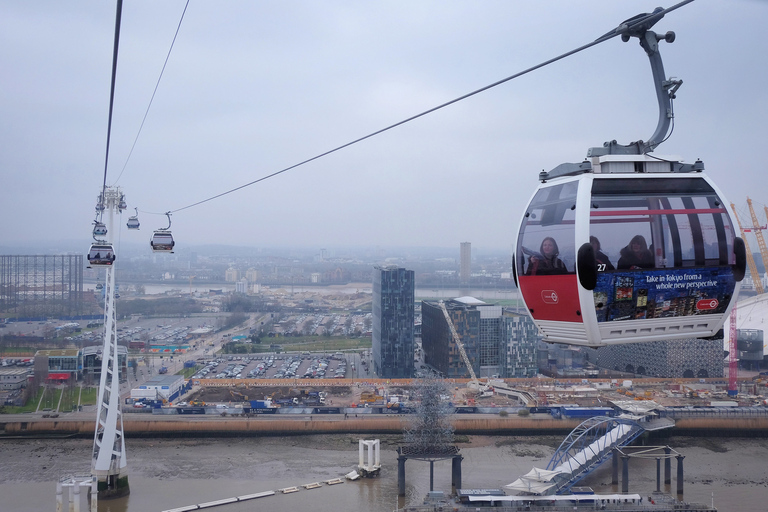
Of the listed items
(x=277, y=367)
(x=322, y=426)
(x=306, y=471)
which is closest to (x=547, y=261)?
(x=306, y=471)

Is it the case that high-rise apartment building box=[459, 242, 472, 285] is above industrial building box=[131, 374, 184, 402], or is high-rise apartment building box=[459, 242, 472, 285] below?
above

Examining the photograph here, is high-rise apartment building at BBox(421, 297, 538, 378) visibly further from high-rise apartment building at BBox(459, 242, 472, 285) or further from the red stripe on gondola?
high-rise apartment building at BBox(459, 242, 472, 285)

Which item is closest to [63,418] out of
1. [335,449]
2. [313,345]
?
[335,449]

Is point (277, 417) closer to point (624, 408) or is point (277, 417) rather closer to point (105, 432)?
point (105, 432)

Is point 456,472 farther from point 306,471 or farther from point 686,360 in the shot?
point 686,360

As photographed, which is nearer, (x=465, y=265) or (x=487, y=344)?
(x=487, y=344)

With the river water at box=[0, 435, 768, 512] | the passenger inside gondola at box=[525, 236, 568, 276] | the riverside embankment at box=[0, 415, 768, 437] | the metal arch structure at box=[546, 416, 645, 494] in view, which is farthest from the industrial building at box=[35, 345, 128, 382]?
the passenger inside gondola at box=[525, 236, 568, 276]
